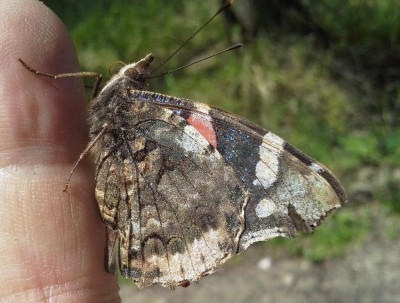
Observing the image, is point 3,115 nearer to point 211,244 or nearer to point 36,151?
point 36,151

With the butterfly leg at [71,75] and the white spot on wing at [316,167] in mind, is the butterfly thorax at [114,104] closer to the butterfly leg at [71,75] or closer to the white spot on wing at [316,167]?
the butterfly leg at [71,75]

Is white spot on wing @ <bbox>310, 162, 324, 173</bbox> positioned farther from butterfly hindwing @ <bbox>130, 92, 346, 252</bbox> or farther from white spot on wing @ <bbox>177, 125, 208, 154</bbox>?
white spot on wing @ <bbox>177, 125, 208, 154</bbox>

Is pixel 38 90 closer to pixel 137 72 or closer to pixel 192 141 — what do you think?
pixel 137 72

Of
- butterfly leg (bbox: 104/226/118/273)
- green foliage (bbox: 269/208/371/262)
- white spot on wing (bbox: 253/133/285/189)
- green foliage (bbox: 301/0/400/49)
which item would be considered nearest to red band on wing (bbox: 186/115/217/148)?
white spot on wing (bbox: 253/133/285/189)

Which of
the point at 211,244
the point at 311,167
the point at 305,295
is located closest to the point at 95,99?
the point at 211,244

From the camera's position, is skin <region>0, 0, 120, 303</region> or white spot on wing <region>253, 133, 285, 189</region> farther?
skin <region>0, 0, 120, 303</region>

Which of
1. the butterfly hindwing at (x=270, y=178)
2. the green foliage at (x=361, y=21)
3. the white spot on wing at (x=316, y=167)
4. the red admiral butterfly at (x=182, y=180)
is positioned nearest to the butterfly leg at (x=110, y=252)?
the red admiral butterfly at (x=182, y=180)

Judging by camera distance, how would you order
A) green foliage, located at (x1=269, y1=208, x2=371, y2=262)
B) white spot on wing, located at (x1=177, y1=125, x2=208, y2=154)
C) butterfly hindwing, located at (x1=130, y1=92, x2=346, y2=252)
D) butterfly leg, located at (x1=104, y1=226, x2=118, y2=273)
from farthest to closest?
green foliage, located at (x1=269, y1=208, x2=371, y2=262) < butterfly leg, located at (x1=104, y1=226, x2=118, y2=273) < white spot on wing, located at (x1=177, y1=125, x2=208, y2=154) < butterfly hindwing, located at (x1=130, y1=92, x2=346, y2=252)

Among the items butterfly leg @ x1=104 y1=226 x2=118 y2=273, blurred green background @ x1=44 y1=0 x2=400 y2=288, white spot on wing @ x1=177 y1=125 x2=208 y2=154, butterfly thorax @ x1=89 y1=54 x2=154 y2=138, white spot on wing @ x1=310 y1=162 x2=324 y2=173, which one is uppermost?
blurred green background @ x1=44 y1=0 x2=400 y2=288
